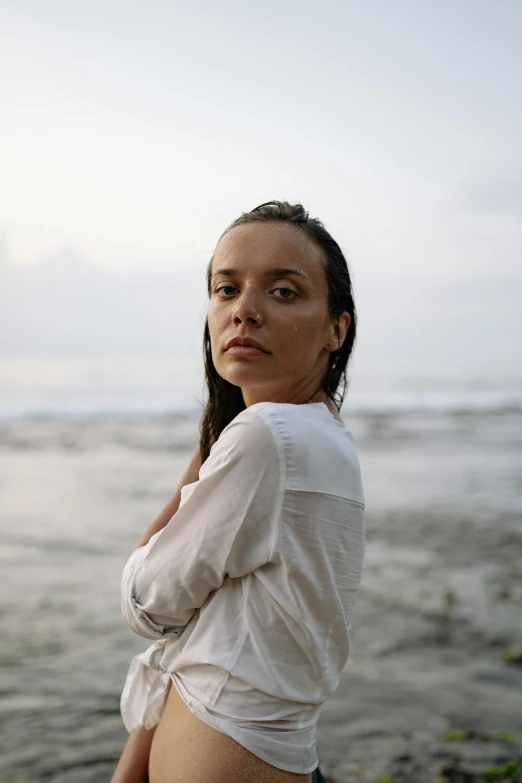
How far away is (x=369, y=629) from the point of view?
502 centimetres

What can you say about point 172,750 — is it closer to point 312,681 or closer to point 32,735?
point 312,681

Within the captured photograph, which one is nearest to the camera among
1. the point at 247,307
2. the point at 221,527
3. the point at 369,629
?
the point at 221,527

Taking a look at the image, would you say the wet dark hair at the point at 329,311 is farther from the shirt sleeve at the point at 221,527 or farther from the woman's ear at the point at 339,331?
the shirt sleeve at the point at 221,527

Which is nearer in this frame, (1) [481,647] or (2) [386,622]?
(1) [481,647]

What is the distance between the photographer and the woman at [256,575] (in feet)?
5.38

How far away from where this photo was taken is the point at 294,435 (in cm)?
164

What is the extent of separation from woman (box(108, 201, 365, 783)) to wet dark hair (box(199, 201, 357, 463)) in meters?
0.09

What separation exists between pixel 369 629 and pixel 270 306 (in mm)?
3651

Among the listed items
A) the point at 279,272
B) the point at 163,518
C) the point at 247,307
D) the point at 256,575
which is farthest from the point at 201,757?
the point at 279,272

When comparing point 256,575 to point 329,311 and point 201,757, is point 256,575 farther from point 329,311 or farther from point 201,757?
point 329,311

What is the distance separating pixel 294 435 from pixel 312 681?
579mm

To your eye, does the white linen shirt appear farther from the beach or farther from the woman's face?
the beach

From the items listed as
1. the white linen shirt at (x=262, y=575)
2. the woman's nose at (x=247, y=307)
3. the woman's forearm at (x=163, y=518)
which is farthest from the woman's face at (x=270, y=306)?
the woman's forearm at (x=163, y=518)

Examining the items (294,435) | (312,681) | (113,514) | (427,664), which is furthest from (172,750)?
(113,514)
